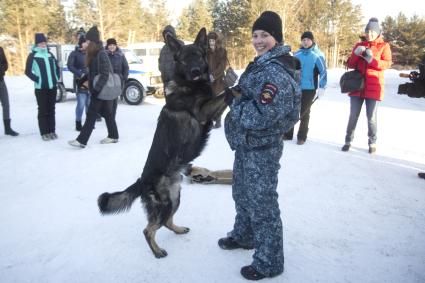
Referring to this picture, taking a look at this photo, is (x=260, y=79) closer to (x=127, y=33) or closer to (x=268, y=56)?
(x=268, y=56)

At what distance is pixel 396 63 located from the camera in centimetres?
4506

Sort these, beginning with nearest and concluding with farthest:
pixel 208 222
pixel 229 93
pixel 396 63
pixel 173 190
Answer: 1. pixel 229 93
2. pixel 173 190
3. pixel 208 222
4. pixel 396 63

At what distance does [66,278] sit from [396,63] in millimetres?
52024

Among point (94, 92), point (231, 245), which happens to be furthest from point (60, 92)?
point (231, 245)

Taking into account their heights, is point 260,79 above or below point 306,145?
above

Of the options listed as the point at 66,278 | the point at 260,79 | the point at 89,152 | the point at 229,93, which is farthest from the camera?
the point at 89,152

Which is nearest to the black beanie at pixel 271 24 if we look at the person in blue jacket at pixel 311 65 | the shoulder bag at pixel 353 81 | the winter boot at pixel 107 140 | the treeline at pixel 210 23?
the shoulder bag at pixel 353 81

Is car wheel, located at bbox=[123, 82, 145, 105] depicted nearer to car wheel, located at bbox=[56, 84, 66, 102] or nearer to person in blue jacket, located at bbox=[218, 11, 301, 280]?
car wheel, located at bbox=[56, 84, 66, 102]

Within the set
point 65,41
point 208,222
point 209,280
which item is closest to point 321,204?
point 208,222

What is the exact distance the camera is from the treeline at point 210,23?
1200 inches

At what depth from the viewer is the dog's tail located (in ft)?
8.70

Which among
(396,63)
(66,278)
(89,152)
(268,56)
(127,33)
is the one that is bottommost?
(66,278)

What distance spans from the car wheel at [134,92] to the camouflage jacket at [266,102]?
30.4 ft

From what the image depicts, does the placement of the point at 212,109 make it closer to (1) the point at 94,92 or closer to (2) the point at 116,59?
(1) the point at 94,92
